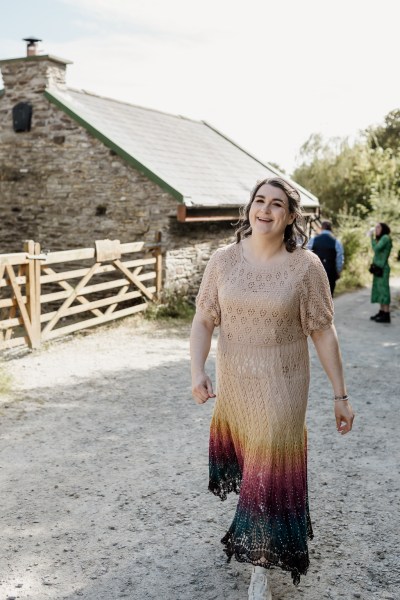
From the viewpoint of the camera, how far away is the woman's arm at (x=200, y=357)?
317 centimetres

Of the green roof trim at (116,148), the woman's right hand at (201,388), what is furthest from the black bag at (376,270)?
the woman's right hand at (201,388)

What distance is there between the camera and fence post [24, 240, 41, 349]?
889 centimetres

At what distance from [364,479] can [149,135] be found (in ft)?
36.3

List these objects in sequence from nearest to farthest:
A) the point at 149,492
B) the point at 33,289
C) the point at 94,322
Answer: the point at 149,492 → the point at 33,289 → the point at 94,322

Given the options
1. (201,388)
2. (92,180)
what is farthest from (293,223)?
(92,180)

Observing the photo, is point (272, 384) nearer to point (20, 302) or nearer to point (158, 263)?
point (20, 302)

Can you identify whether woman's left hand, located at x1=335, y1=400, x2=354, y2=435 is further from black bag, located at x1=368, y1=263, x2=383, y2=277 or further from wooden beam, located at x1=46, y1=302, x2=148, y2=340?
black bag, located at x1=368, y1=263, x2=383, y2=277

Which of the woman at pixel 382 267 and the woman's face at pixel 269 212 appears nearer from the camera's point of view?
the woman's face at pixel 269 212

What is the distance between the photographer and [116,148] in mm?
12398

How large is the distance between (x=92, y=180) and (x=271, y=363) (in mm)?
10483

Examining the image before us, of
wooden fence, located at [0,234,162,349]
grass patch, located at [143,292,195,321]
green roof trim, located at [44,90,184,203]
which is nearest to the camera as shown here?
wooden fence, located at [0,234,162,349]

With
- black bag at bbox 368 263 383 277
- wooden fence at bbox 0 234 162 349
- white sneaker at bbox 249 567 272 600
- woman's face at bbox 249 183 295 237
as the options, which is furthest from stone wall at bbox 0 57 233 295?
white sneaker at bbox 249 567 272 600

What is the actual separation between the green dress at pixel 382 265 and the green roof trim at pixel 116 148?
3551 millimetres

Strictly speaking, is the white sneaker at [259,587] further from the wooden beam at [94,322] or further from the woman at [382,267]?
the woman at [382,267]
